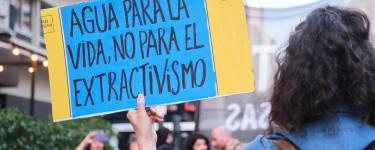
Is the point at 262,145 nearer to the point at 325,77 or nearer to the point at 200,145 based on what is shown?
the point at 325,77

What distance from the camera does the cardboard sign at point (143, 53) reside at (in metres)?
3.44

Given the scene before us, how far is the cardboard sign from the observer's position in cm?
344

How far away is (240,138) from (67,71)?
5.72m

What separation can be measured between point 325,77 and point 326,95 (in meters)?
0.05

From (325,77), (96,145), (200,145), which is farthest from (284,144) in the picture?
(200,145)

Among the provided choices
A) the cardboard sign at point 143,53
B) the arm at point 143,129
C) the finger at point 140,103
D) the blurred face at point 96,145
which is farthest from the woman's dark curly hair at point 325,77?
the blurred face at point 96,145

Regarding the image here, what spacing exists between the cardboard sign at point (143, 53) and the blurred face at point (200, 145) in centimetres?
383

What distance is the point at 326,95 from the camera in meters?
2.12

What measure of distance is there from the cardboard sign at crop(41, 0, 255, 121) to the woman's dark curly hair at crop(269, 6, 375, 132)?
1170 mm

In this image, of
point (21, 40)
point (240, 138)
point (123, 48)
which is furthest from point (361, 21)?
point (21, 40)

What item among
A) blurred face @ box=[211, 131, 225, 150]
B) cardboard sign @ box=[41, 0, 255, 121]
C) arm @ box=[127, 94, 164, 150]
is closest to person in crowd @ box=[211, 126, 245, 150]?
blurred face @ box=[211, 131, 225, 150]

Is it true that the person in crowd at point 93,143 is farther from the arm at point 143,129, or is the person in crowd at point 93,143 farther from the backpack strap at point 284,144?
the backpack strap at point 284,144

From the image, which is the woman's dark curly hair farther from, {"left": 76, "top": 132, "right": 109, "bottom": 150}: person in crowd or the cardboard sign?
{"left": 76, "top": 132, "right": 109, "bottom": 150}: person in crowd

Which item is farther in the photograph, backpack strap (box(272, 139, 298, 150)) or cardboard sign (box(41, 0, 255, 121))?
cardboard sign (box(41, 0, 255, 121))
